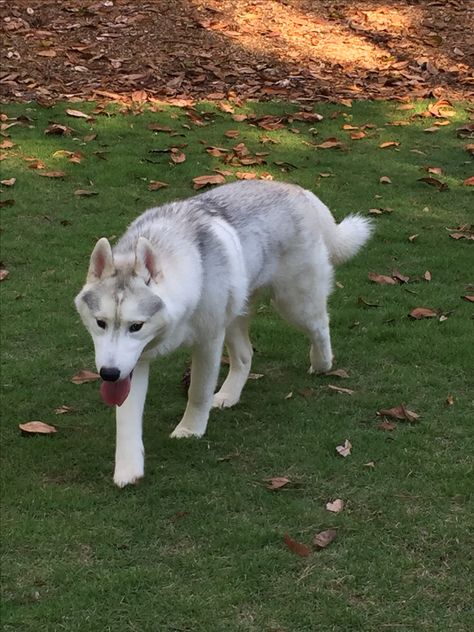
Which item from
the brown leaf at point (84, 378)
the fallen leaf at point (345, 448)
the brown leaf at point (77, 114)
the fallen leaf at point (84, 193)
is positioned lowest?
the brown leaf at point (77, 114)

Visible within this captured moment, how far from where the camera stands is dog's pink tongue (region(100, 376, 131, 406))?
14.4 ft

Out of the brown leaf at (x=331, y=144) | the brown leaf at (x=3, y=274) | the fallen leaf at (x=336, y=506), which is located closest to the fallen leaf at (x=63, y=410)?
the fallen leaf at (x=336, y=506)

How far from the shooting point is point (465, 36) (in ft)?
44.6

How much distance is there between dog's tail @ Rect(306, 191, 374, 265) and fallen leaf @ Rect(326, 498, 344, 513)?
210 centimetres

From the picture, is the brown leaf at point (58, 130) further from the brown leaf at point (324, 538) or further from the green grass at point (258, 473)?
the brown leaf at point (324, 538)

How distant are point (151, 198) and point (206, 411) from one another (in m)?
4.31

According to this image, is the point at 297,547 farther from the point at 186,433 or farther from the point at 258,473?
the point at 186,433

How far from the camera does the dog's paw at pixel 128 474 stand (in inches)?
186

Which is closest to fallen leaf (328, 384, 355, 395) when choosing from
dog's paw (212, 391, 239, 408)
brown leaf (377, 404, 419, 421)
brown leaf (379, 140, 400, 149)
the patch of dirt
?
brown leaf (377, 404, 419, 421)

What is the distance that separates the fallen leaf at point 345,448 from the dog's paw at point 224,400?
2.96ft

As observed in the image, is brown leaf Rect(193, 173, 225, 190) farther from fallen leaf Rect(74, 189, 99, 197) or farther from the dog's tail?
the dog's tail

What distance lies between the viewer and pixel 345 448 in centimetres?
504

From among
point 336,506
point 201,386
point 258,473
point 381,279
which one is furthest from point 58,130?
point 336,506

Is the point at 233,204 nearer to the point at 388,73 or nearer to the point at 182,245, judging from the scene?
the point at 182,245
